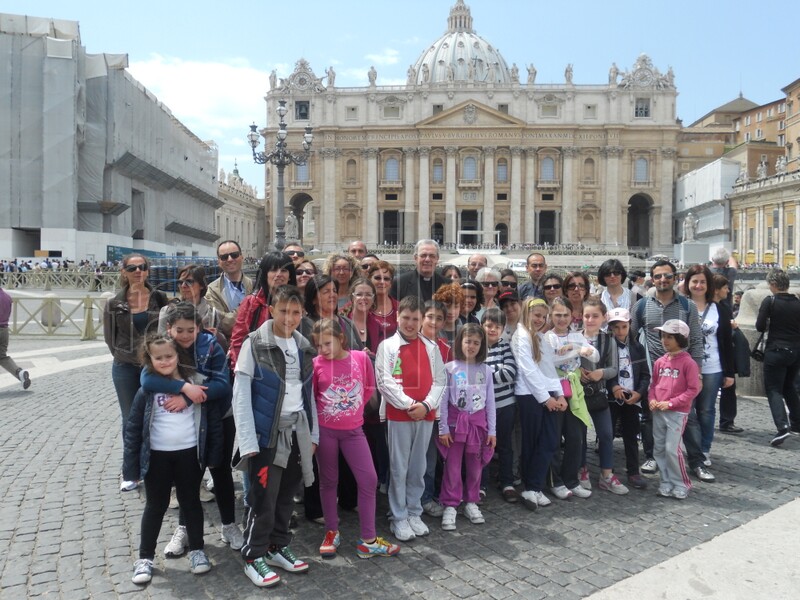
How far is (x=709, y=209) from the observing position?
54000mm

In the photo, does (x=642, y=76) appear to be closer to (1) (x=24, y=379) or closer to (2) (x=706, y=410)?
(2) (x=706, y=410)

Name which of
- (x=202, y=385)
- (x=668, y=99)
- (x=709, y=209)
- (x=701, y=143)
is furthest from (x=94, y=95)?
(x=701, y=143)

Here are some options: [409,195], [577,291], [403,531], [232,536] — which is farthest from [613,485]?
[409,195]

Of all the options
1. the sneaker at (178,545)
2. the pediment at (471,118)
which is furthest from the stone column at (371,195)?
the sneaker at (178,545)

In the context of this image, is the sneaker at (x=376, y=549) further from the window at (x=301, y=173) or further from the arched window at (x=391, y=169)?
the window at (x=301, y=173)

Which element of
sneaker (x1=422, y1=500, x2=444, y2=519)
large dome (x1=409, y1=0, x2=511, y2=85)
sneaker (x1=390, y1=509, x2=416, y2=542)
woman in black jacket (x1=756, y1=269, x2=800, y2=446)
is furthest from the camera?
large dome (x1=409, y1=0, x2=511, y2=85)

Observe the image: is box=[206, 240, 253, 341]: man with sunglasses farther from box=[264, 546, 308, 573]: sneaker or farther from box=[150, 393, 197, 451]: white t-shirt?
box=[264, 546, 308, 573]: sneaker

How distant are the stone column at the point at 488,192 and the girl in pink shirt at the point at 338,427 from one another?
59.2 m

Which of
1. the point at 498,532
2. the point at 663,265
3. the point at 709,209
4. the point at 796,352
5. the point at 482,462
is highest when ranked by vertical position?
the point at 709,209

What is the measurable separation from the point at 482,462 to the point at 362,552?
1165 millimetres

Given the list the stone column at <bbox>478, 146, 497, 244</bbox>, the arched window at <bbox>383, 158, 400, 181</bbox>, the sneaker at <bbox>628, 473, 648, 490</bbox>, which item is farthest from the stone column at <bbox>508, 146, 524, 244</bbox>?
the sneaker at <bbox>628, 473, 648, 490</bbox>

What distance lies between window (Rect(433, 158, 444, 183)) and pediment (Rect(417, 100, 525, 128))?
142 inches

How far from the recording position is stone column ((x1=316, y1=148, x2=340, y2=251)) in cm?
6400

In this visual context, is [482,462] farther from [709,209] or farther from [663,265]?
[709,209]
